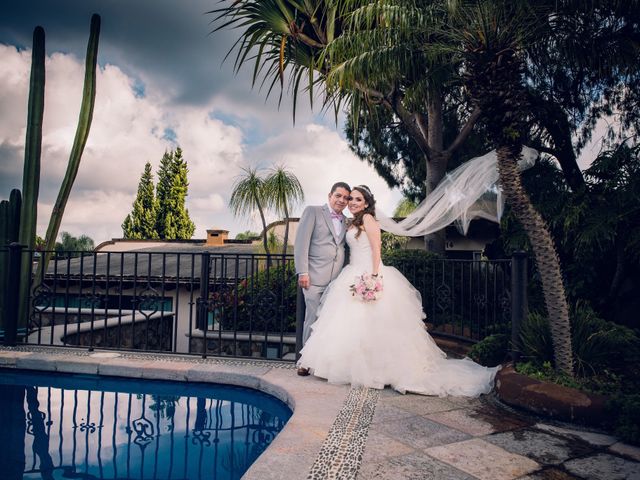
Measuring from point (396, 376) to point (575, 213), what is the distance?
4504mm

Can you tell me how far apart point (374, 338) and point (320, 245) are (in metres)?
1.15

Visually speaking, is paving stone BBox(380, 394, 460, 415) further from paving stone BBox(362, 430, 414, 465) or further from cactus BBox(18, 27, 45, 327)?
cactus BBox(18, 27, 45, 327)

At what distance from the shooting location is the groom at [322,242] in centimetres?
442

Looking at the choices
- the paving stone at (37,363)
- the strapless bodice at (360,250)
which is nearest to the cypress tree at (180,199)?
the paving stone at (37,363)

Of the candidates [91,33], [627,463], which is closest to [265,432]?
[627,463]

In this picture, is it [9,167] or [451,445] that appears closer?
[451,445]

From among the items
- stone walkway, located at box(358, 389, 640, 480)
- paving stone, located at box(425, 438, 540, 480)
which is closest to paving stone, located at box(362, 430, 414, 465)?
stone walkway, located at box(358, 389, 640, 480)

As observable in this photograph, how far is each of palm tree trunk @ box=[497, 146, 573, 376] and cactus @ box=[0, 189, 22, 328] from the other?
702 cm

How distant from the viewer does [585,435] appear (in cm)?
297

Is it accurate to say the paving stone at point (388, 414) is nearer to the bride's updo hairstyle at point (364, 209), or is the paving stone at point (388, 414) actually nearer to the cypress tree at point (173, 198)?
the bride's updo hairstyle at point (364, 209)

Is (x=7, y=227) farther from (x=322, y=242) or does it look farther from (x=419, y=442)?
(x=419, y=442)

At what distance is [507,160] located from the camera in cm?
362

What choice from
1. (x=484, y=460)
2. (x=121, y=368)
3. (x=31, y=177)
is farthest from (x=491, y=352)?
(x=31, y=177)

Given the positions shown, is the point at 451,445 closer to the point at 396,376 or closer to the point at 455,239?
the point at 396,376
